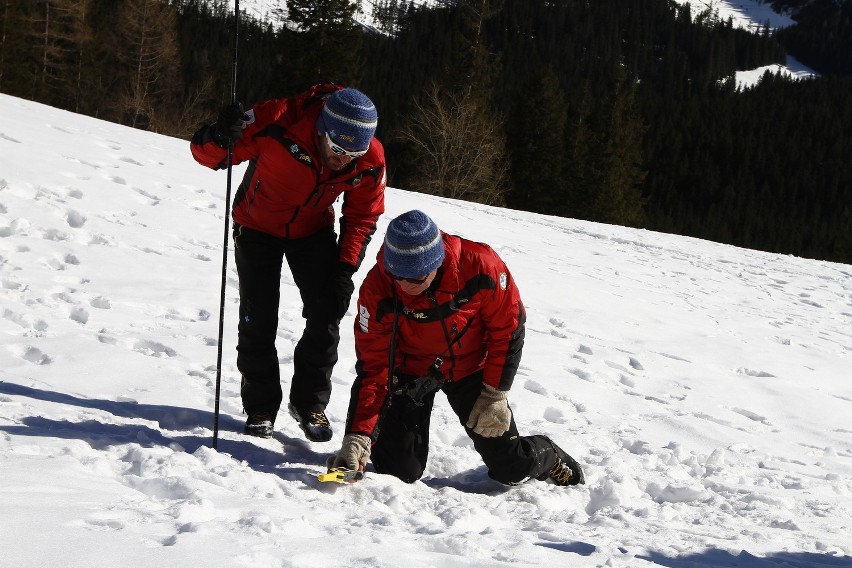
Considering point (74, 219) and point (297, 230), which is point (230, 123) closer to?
point (297, 230)

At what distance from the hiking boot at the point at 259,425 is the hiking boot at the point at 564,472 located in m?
1.67

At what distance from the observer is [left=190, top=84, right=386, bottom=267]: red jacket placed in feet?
14.7

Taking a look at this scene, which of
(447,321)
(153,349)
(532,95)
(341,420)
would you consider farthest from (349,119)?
(532,95)

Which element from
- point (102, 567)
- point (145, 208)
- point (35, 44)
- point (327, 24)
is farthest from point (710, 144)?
A: point (102, 567)

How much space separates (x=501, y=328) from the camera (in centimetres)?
440

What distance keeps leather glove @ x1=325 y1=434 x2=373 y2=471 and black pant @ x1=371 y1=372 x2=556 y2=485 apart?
321mm

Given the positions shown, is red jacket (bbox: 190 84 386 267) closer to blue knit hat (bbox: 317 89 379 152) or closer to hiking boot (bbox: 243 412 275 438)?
blue knit hat (bbox: 317 89 379 152)

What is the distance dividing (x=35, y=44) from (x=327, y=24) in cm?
1462

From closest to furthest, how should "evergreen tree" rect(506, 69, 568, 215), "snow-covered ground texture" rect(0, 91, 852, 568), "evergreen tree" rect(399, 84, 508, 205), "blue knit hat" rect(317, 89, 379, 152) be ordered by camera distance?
1. "snow-covered ground texture" rect(0, 91, 852, 568)
2. "blue knit hat" rect(317, 89, 379, 152)
3. "evergreen tree" rect(399, 84, 508, 205)
4. "evergreen tree" rect(506, 69, 568, 215)

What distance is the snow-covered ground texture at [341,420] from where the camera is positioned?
334cm

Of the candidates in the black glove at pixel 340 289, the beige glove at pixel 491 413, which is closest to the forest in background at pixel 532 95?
the black glove at pixel 340 289

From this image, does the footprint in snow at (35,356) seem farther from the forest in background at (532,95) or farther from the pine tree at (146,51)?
the pine tree at (146,51)

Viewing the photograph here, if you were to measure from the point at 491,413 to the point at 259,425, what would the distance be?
4.77 ft

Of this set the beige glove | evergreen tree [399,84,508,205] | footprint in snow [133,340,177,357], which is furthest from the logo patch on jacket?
evergreen tree [399,84,508,205]
